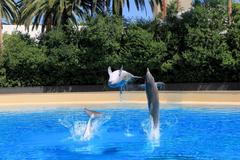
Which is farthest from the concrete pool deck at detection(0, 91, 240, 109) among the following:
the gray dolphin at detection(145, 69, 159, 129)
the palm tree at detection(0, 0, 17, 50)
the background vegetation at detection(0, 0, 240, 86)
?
the palm tree at detection(0, 0, 17, 50)

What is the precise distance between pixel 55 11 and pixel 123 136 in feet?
68.3

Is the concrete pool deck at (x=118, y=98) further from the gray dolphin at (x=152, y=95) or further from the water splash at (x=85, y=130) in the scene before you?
the gray dolphin at (x=152, y=95)

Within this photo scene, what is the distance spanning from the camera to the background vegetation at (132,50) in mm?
26344

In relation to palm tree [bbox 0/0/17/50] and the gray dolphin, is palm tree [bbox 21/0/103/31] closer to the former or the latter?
palm tree [bbox 0/0/17/50]

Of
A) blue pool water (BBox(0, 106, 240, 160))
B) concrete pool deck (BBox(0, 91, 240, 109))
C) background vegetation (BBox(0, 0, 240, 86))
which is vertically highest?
background vegetation (BBox(0, 0, 240, 86))

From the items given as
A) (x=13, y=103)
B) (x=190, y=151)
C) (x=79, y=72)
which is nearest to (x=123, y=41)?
(x=79, y=72)

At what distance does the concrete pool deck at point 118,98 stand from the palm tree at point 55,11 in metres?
7.66

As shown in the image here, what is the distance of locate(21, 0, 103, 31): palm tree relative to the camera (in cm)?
3083

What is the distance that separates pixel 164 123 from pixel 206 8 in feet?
44.0

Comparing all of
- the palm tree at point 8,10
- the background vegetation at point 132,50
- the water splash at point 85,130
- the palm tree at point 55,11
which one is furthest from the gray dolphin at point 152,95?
the palm tree at point 8,10

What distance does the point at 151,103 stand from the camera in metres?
10.2

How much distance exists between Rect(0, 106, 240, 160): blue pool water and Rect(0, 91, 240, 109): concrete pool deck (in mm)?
2588

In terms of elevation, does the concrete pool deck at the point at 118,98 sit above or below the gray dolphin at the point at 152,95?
below

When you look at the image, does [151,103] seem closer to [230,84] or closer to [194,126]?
[194,126]
